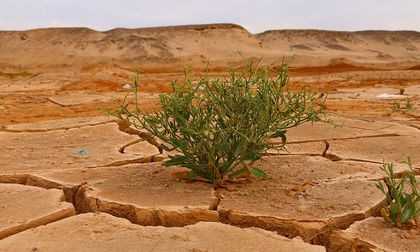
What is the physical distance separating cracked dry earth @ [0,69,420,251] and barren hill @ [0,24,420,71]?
13899 millimetres

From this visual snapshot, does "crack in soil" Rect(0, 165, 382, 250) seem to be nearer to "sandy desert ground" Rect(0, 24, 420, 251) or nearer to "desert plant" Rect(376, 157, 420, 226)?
"sandy desert ground" Rect(0, 24, 420, 251)

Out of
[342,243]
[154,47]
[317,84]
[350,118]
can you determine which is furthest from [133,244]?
[154,47]

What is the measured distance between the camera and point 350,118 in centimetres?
443

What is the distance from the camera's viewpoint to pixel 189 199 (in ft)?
7.05

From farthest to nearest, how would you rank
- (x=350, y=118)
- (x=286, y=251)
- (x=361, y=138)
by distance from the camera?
(x=350, y=118) → (x=361, y=138) → (x=286, y=251)

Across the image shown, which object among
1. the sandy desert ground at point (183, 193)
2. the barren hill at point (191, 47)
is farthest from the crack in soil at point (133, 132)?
the barren hill at point (191, 47)

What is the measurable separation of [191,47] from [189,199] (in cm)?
2045

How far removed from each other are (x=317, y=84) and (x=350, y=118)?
5.65 meters

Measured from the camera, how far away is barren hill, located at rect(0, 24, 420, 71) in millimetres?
18984

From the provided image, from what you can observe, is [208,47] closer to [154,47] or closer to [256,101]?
[154,47]

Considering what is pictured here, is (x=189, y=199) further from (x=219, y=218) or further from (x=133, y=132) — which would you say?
(x=133, y=132)

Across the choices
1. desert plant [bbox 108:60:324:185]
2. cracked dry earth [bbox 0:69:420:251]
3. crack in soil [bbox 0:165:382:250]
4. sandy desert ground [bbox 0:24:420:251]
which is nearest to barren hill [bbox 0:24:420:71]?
sandy desert ground [bbox 0:24:420:251]

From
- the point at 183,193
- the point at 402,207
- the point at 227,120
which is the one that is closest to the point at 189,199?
the point at 183,193

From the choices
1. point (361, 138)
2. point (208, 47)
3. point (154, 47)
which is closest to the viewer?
point (361, 138)
